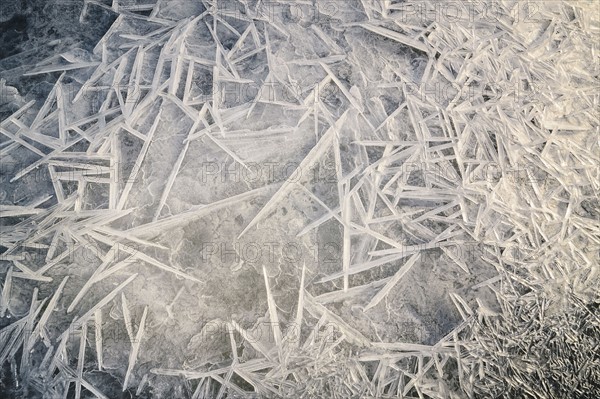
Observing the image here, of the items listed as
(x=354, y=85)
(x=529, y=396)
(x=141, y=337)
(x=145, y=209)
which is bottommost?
(x=529, y=396)

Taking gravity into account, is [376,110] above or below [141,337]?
above

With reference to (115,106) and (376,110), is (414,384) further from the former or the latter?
(115,106)

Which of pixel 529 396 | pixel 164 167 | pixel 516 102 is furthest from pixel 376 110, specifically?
pixel 529 396

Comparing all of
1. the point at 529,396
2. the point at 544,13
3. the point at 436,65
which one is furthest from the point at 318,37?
the point at 529,396

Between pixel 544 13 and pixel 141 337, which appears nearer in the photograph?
pixel 141 337

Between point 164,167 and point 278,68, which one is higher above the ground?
point 278,68

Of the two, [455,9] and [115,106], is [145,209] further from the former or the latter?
[455,9]
